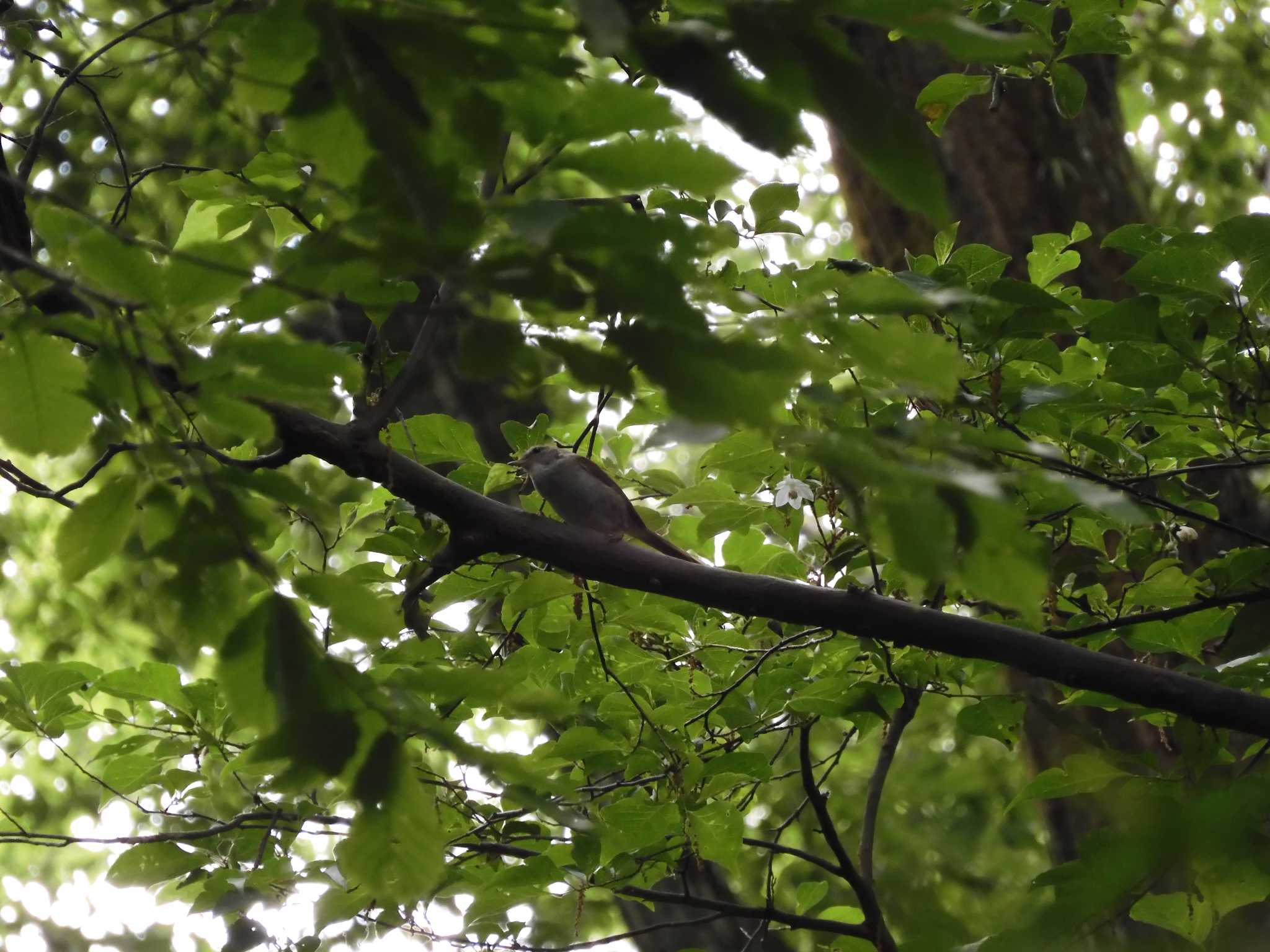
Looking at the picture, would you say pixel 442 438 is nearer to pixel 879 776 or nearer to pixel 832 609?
pixel 832 609

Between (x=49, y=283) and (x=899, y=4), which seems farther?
(x=49, y=283)

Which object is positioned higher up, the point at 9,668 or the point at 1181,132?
the point at 1181,132

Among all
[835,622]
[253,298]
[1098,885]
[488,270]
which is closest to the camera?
[1098,885]

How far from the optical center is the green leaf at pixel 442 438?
2.78 meters

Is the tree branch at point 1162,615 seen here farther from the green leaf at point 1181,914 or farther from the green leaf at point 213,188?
the green leaf at point 213,188

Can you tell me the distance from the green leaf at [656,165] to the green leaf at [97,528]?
2.30 feet

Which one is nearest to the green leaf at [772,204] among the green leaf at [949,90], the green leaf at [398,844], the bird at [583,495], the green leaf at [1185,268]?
the green leaf at [949,90]

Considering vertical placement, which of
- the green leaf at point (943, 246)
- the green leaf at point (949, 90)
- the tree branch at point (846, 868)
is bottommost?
the tree branch at point (846, 868)

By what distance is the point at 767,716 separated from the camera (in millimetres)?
2764

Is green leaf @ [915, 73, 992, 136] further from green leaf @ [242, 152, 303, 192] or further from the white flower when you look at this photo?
green leaf @ [242, 152, 303, 192]

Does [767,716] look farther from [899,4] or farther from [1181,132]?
[1181,132]

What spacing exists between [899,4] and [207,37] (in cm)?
72

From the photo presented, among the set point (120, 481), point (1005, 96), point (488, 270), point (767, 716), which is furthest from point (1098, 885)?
point (1005, 96)

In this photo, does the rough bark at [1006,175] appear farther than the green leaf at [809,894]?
Yes
